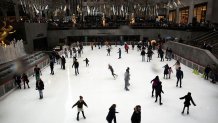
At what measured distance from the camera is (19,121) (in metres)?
8.71

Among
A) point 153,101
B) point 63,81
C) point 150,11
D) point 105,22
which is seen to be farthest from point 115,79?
point 150,11

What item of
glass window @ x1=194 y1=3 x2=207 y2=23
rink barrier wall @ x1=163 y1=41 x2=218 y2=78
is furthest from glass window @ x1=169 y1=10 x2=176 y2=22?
rink barrier wall @ x1=163 y1=41 x2=218 y2=78

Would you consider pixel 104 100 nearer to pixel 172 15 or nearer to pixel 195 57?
pixel 195 57

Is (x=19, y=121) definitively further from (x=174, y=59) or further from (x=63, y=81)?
(x=174, y=59)

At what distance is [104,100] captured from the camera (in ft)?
35.4

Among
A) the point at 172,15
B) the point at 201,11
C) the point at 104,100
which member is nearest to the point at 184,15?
the point at 201,11

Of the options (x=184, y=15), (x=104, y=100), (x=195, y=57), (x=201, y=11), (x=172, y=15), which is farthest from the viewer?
(x=172, y=15)

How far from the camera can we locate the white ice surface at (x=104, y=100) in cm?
885

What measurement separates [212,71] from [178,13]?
28106 mm

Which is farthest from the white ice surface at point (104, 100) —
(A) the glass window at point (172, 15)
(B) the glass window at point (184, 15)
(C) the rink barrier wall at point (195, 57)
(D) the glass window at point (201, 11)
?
(A) the glass window at point (172, 15)

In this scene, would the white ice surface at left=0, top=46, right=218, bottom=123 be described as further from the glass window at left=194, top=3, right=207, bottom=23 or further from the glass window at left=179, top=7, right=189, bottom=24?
the glass window at left=179, top=7, right=189, bottom=24

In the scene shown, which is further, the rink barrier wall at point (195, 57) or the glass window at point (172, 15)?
the glass window at point (172, 15)

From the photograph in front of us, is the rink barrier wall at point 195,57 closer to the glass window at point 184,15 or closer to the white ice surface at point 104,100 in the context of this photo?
the white ice surface at point 104,100

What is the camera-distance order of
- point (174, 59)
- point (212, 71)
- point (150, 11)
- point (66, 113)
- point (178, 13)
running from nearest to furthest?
point (66, 113), point (212, 71), point (174, 59), point (178, 13), point (150, 11)
